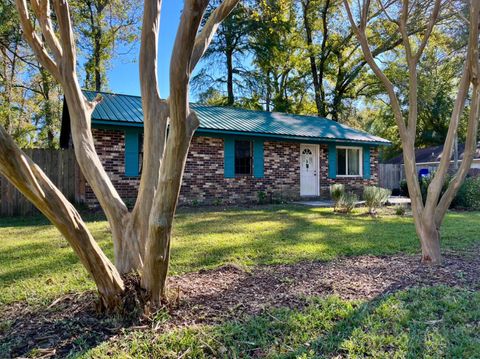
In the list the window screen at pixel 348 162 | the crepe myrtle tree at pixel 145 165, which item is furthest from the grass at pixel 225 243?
the window screen at pixel 348 162

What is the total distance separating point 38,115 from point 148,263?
66.0 ft

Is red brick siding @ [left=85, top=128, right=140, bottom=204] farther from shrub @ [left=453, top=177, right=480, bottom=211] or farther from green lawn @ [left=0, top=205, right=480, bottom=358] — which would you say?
shrub @ [left=453, top=177, right=480, bottom=211]

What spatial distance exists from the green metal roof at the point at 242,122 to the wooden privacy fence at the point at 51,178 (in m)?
1.76

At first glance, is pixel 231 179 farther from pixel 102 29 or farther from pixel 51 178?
pixel 102 29

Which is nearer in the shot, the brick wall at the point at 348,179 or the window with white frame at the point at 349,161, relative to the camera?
the brick wall at the point at 348,179

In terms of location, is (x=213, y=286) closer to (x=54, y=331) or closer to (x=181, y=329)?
(x=181, y=329)

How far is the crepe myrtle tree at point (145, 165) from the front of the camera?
231 centimetres

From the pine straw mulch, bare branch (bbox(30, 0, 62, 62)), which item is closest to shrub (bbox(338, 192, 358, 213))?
the pine straw mulch

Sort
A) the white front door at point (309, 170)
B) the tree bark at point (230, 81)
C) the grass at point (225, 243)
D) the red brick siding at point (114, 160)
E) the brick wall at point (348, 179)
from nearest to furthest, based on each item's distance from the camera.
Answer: the grass at point (225, 243), the red brick siding at point (114, 160), the white front door at point (309, 170), the brick wall at point (348, 179), the tree bark at point (230, 81)

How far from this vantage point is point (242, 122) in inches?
→ 501

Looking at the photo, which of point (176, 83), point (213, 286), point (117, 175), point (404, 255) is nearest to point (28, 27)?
point (176, 83)

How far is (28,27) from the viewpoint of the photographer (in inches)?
146

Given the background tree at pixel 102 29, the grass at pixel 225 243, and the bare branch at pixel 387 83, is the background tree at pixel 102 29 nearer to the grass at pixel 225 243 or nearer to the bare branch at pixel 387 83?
the grass at pixel 225 243

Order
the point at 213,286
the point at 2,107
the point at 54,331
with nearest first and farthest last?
the point at 54,331 → the point at 213,286 → the point at 2,107
